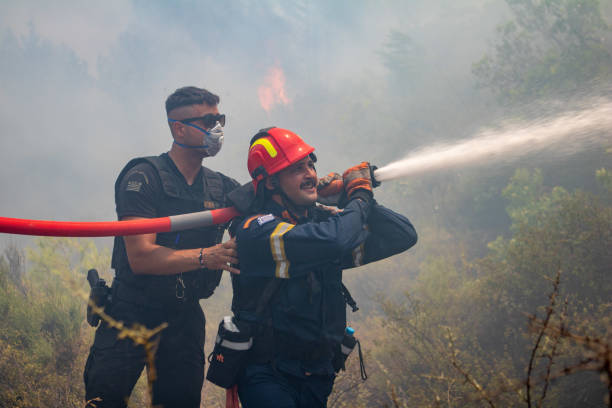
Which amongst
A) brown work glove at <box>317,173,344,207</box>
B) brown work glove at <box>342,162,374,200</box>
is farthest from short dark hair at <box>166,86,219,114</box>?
brown work glove at <box>342,162,374,200</box>

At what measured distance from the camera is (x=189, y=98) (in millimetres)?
3637

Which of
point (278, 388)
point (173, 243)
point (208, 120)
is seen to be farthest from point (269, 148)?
point (278, 388)

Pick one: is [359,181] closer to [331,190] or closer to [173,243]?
[331,190]

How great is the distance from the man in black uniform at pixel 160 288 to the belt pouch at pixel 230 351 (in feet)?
1.48

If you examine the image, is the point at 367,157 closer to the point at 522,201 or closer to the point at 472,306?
the point at 522,201

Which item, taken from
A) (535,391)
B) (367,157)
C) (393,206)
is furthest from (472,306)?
(367,157)

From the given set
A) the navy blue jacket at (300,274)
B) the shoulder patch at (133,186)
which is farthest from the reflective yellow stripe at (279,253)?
the shoulder patch at (133,186)

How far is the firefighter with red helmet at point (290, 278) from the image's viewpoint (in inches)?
93.3

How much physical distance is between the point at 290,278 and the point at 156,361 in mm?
1453

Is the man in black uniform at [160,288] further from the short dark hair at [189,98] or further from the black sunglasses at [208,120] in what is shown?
the short dark hair at [189,98]

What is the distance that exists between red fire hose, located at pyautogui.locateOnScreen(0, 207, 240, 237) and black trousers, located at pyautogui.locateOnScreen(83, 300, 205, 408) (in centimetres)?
72

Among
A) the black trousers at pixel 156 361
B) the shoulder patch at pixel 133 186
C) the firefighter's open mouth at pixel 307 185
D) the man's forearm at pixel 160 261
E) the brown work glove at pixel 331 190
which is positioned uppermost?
the brown work glove at pixel 331 190

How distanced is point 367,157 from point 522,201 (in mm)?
17224

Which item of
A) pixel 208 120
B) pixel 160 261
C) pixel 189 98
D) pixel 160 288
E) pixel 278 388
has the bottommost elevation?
pixel 278 388
